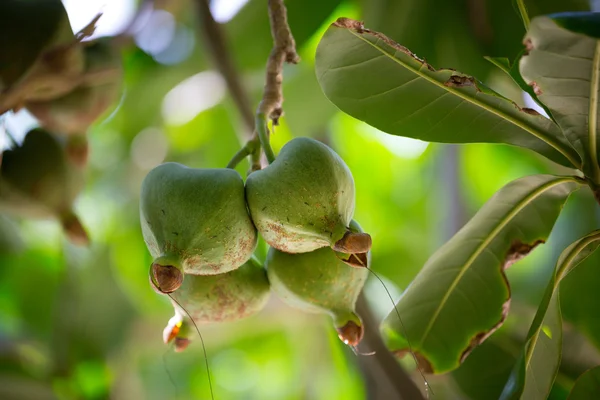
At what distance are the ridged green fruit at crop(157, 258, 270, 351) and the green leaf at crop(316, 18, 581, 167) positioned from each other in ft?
1.42

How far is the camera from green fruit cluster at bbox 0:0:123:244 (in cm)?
137

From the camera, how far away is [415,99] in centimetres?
139

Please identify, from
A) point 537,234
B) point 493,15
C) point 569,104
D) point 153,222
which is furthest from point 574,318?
point 153,222

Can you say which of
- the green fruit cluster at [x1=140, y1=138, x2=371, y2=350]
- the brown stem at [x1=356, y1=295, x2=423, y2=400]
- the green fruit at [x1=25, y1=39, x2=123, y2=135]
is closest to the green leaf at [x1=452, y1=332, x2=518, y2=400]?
the brown stem at [x1=356, y1=295, x2=423, y2=400]

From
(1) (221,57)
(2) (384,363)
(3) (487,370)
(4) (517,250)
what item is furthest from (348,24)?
(3) (487,370)

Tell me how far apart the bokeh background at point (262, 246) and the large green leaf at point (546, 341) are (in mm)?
370

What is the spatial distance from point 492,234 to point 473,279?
13 centimetres

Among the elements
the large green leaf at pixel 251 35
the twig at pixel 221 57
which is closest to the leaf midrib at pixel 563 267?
the twig at pixel 221 57

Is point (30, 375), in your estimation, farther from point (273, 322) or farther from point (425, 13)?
point (425, 13)

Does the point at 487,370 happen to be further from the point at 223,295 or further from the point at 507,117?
the point at 223,295

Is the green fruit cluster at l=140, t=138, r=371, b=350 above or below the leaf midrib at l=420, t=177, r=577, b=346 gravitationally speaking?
above

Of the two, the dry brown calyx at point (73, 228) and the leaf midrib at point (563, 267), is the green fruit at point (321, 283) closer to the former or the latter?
the leaf midrib at point (563, 267)

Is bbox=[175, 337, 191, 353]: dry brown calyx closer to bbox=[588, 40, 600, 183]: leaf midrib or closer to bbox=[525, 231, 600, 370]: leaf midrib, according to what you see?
bbox=[525, 231, 600, 370]: leaf midrib

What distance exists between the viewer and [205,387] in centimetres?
408
